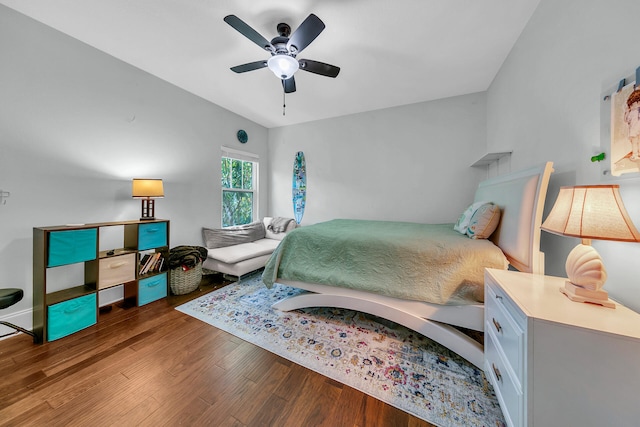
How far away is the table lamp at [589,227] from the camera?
0.80 metres

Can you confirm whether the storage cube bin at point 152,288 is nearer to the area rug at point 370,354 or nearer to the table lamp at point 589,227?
the area rug at point 370,354

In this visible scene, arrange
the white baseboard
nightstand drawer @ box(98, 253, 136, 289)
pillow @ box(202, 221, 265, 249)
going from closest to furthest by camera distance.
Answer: the white baseboard
nightstand drawer @ box(98, 253, 136, 289)
pillow @ box(202, 221, 265, 249)

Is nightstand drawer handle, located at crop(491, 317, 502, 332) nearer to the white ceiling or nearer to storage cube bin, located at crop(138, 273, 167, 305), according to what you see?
the white ceiling

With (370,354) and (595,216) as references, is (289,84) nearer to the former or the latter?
(595,216)

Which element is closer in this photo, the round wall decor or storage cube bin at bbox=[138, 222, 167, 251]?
storage cube bin at bbox=[138, 222, 167, 251]

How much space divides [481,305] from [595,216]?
34.6 inches

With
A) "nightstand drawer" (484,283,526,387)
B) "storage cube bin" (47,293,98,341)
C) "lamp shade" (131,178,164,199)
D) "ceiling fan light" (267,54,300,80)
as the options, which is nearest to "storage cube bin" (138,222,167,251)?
"lamp shade" (131,178,164,199)

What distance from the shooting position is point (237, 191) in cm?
397

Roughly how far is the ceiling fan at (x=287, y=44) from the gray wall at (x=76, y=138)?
1462 mm

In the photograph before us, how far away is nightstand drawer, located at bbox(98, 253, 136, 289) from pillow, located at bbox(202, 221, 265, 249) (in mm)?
1017

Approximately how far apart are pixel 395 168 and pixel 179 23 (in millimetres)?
2994

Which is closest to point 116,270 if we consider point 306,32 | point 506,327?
point 306,32

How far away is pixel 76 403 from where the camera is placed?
47.9 inches

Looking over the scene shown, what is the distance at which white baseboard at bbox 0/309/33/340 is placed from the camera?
1.77m
